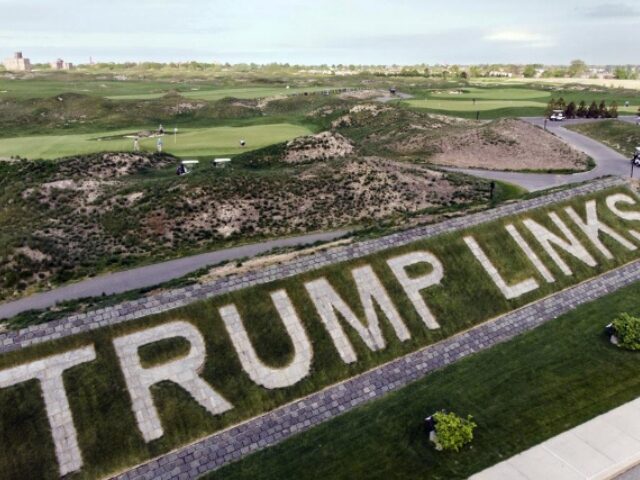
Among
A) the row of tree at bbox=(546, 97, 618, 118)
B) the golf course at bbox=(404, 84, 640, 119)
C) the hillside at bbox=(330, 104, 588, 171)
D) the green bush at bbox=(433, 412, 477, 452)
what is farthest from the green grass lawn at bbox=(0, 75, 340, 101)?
the green bush at bbox=(433, 412, 477, 452)

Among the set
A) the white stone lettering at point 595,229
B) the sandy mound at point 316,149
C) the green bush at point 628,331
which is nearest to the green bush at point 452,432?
the green bush at point 628,331

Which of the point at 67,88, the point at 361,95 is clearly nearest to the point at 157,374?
the point at 361,95

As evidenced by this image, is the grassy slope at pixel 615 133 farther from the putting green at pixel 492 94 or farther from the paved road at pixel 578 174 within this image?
the putting green at pixel 492 94

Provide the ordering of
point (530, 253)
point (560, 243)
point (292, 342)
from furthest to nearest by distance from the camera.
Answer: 1. point (560, 243)
2. point (530, 253)
3. point (292, 342)

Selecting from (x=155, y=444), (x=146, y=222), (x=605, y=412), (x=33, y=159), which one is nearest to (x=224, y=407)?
(x=155, y=444)

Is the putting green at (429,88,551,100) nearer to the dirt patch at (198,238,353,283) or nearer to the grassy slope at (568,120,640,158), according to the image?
the grassy slope at (568,120,640,158)

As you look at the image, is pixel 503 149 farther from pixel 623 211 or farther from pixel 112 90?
pixel 112 90

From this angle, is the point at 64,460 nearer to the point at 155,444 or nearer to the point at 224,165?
the point at 155,444
